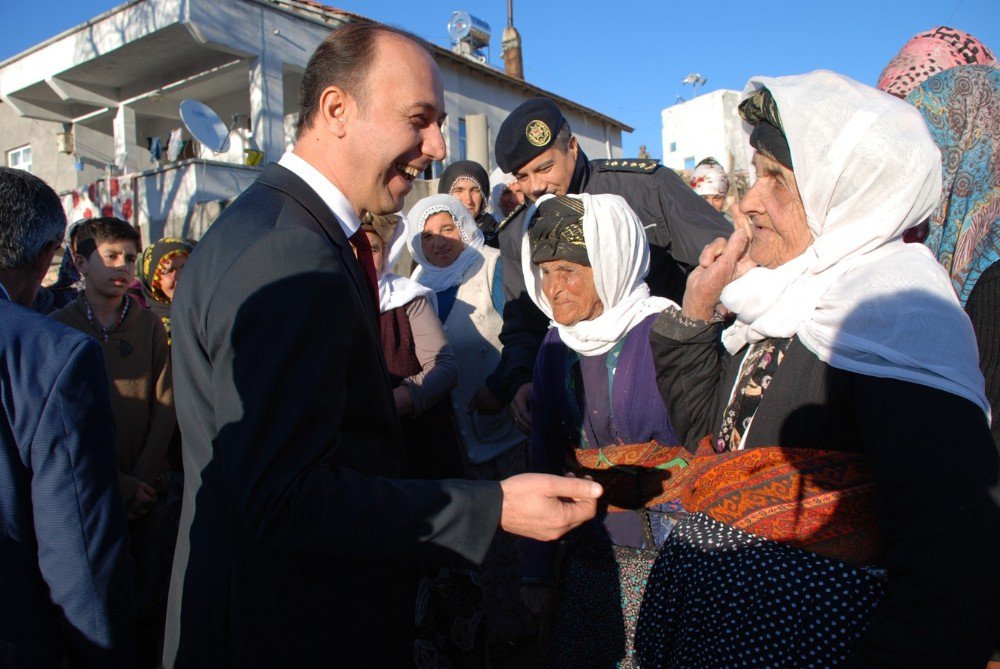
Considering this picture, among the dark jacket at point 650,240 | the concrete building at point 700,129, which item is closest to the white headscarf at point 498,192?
the dark jacket at point 650,240

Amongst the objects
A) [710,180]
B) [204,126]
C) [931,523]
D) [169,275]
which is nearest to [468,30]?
[204,126]

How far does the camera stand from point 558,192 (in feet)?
12.5

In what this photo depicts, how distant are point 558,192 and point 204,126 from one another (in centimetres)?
928

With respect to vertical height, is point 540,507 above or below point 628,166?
below

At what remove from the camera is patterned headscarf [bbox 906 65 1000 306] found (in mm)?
2166

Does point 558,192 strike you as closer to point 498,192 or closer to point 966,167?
point 966,167

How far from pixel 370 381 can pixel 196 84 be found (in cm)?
1546

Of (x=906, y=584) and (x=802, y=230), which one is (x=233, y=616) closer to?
(x=906, y=584)

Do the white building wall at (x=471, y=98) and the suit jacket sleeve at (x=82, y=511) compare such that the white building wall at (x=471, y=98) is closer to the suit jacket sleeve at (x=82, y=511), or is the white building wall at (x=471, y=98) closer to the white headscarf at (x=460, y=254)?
the white headscarf at (x=460, y=254)

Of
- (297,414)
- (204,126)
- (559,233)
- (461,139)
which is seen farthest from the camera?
(461,139)

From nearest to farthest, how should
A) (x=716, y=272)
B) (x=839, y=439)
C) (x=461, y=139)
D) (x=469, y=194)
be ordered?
(x=839, y=439), (x=716, y=272), (x=469, y=194), (x=461, y=139)

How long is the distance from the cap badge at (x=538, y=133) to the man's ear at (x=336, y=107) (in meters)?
2.23

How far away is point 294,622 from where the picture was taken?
4.65ft

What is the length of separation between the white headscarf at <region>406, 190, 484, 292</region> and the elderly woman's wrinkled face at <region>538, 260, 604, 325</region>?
4.74ft
